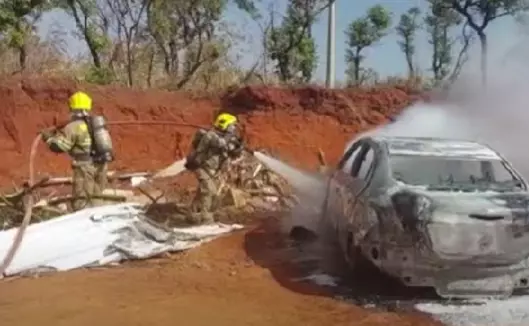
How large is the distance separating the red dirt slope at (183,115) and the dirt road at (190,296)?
397 inches

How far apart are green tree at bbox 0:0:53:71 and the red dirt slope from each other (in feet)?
8.28

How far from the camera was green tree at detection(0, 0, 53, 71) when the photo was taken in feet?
72.0

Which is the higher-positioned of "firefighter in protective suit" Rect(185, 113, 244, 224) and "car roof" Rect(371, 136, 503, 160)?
"car roof" Rect(371, 136, 503, 160)

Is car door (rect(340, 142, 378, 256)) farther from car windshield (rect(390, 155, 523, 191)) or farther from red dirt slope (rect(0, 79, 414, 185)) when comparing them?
red dirt slope (rect(0, 79, 414, 185))

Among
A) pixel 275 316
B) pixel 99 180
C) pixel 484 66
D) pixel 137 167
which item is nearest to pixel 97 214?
pixel 99 180

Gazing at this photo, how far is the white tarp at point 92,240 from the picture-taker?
9.39 metres

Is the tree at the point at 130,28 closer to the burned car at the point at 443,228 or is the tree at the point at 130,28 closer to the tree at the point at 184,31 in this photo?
the tree at the point at 184,31

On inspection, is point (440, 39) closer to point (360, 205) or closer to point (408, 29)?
point (408, 29)

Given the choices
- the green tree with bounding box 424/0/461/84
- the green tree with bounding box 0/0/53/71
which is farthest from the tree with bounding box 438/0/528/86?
the green tree with bounding box 0/0/53/71

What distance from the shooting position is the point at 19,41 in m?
22.2

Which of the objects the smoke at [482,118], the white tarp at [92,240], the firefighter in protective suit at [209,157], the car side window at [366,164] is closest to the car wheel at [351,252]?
the car side window at [366,164]

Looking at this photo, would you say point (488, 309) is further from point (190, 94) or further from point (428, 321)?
point (190, 94)

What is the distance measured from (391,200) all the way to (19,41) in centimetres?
1674

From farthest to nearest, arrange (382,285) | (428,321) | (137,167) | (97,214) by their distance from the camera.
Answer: (137,167), (97,214), (382,285), (428,321)
